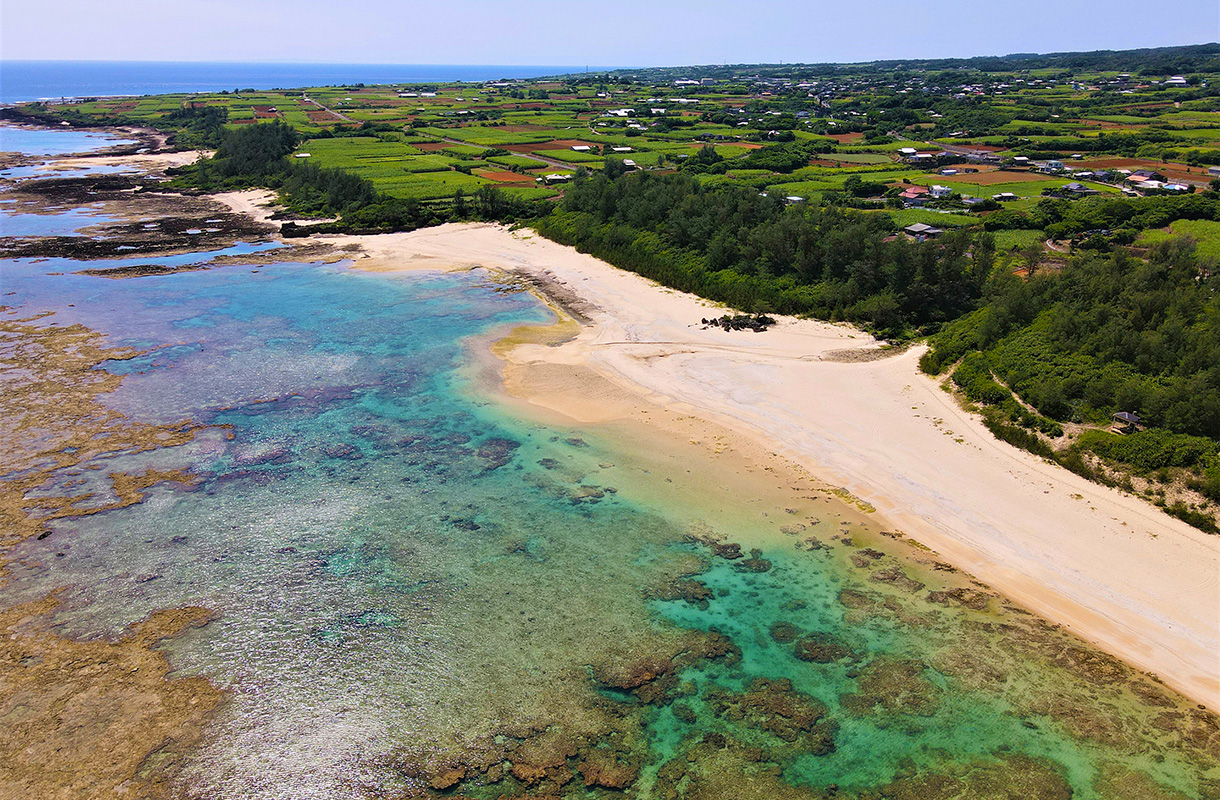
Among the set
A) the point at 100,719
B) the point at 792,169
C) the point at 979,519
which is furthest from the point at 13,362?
the point at 792,169

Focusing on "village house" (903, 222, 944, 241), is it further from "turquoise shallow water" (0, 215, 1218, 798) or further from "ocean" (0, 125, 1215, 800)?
"turquoise shallow water" (0, 215, 1218, 798)

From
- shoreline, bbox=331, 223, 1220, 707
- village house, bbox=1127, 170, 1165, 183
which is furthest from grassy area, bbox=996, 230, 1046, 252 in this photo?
village house, bbox=1127, 170, 1165, 183

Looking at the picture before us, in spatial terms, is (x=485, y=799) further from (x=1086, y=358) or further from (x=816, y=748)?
(x=1086, y=358)

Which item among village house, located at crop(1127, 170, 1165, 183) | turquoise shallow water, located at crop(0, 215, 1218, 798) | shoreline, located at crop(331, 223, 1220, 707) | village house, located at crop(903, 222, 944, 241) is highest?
village house, located at crop(1127, 170, 1165, 183)

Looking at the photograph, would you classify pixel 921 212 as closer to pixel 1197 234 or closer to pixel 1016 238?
pixel 1016 238

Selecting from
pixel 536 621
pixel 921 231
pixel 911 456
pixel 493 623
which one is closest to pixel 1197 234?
pixel 921 231
